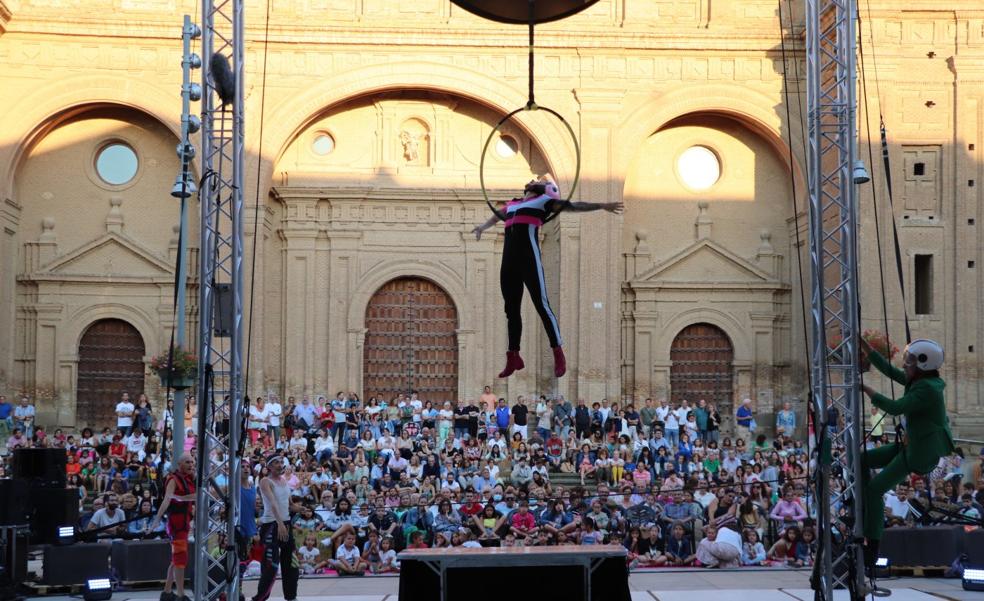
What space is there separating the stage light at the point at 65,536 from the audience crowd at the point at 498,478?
50cm

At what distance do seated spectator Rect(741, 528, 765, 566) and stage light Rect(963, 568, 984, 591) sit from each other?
3.03 m

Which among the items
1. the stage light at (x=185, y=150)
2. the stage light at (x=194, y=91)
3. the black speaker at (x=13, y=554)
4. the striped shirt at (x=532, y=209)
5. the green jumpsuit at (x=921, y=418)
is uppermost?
the stage light at (x=194, y=91)

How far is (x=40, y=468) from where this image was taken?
50.7 feet

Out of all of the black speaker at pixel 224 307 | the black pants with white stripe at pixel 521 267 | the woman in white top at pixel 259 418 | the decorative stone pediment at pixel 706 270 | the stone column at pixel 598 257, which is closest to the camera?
the black pants with white stripe at pixel 521 267

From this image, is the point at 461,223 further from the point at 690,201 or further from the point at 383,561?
the point at 383,561

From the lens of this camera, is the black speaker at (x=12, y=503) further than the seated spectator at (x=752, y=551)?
No

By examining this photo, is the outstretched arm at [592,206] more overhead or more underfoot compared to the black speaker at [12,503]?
more overhead

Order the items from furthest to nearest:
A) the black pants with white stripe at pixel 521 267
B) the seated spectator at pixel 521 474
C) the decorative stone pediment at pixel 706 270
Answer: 1. the decorative stone pediment at pixel 706 270
2. the seated spectator at pixel 521 474
3. the black pants with white stripe at pixel 521 267

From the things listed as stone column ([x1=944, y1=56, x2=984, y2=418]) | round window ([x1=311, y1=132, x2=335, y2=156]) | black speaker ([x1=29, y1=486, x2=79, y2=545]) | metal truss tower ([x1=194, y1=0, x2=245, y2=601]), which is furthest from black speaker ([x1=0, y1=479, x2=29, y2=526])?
stone column ([x1=944, y1=56, x2=984, y2=418])

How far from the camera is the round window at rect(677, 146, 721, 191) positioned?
29.5m

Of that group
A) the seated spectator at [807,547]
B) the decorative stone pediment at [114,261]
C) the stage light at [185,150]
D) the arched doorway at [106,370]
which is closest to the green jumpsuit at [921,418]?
the seated spectator at [807,547]

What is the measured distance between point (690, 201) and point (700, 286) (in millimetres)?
2082

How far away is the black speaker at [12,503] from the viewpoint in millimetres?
14664

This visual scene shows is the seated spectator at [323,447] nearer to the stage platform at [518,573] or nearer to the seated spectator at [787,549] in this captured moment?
the seated spectator at [787,549]
